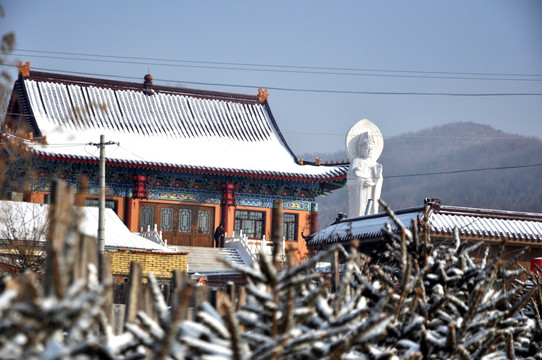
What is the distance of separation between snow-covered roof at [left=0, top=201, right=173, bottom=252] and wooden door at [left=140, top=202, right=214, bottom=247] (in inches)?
206

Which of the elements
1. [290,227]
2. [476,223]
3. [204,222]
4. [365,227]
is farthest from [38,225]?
[290,227]

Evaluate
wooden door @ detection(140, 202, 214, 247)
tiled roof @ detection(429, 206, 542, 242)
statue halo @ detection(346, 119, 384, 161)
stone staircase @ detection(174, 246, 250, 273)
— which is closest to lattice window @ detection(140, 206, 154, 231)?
wooden door @ detection(140, 202, 214, 247)

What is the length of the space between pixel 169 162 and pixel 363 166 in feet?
23.5

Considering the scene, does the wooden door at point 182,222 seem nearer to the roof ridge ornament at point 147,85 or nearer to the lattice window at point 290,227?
the lattice window at point 290,227

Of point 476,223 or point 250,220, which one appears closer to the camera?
point 476,223

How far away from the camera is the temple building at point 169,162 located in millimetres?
29328

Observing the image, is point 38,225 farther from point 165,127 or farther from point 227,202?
point 165,127

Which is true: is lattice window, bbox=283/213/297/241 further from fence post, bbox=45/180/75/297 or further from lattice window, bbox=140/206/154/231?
fence post, bbox=45/180/75/297

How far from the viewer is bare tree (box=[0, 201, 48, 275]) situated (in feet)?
57.6

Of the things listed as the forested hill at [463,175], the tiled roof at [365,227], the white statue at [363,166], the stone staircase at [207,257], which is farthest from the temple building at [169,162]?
the forested hill at [463,175]

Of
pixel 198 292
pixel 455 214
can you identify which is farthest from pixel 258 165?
pixel 198 292

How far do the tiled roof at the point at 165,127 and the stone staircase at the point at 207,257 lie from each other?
2807 mm

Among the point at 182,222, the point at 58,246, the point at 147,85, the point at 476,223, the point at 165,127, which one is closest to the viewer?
the point at 58,246

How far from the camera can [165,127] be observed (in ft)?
107
